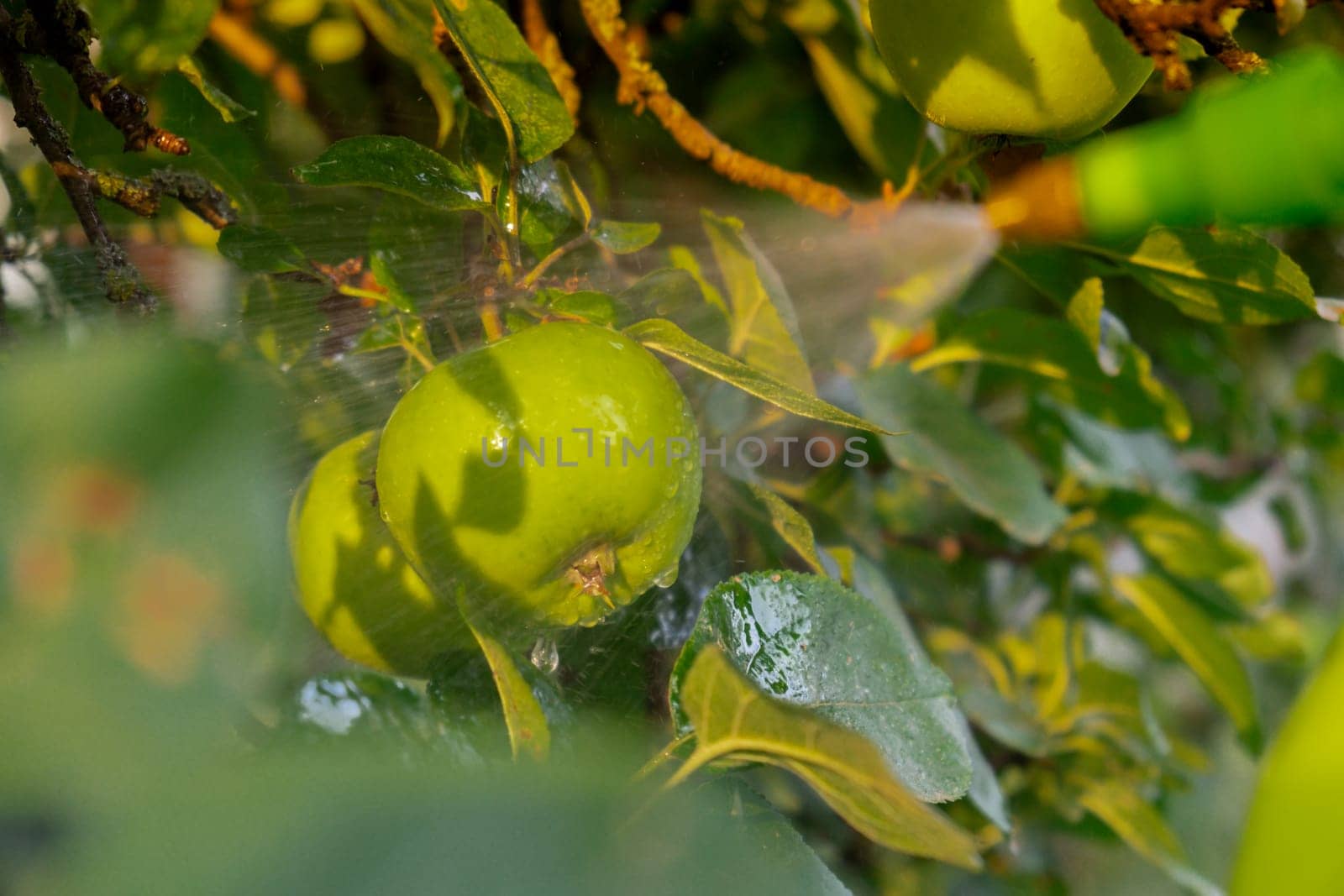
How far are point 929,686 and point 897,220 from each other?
50 cm

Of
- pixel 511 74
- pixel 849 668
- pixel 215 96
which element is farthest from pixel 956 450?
pixel 215 96

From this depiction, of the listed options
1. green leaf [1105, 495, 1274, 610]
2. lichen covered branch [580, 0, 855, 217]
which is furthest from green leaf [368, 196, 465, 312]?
green leaf [1105, 495, 1274, 610]

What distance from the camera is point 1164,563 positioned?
3.92 ft

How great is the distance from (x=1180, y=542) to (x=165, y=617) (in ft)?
3.87

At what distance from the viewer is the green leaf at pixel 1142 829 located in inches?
39.4

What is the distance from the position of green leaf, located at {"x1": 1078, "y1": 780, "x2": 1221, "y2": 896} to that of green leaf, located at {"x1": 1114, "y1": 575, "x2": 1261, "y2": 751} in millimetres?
137

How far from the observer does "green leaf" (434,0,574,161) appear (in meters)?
0.47

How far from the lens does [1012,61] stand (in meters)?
0.47

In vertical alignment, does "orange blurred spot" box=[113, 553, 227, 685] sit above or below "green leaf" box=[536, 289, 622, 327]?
above

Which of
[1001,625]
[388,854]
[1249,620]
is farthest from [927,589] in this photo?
[388,854]

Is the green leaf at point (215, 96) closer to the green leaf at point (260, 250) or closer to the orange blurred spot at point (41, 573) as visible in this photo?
the green leaf at point (260, 250)

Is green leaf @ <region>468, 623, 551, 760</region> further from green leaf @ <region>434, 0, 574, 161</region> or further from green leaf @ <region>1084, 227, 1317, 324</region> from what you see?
green leaf @ <region>1084, 227, 1317, 324</region>

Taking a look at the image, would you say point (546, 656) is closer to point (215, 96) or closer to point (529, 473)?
point (529, 473)

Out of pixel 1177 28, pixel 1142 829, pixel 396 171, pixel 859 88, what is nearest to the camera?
pixel 1177 28
